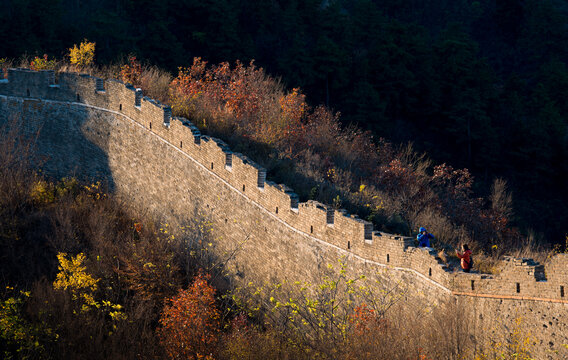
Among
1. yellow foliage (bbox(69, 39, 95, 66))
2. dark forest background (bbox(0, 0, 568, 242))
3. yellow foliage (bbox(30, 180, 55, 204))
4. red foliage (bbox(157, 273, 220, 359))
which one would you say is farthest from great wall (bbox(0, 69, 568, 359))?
dark forest background (bbox(0, 0, 568, 242))

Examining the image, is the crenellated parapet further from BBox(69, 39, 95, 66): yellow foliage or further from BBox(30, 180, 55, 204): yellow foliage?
BBox(69, 39, 95, 66): yellow foliage

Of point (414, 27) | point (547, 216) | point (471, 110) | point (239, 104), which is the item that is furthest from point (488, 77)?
point (239, 104)

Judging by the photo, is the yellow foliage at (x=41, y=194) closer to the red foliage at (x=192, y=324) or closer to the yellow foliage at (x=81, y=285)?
the yellow foliage at (x=81, y=285)

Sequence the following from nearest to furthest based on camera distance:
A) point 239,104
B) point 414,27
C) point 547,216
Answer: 1. point 239,104
2. point 547,216
3. point 414,27

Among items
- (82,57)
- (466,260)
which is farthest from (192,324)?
(82,57)

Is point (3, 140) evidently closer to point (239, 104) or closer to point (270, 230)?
point (239, 104)

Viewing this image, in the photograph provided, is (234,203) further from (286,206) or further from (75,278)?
(75,278)

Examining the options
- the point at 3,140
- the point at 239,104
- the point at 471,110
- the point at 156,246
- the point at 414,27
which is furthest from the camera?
the point at 414,27
